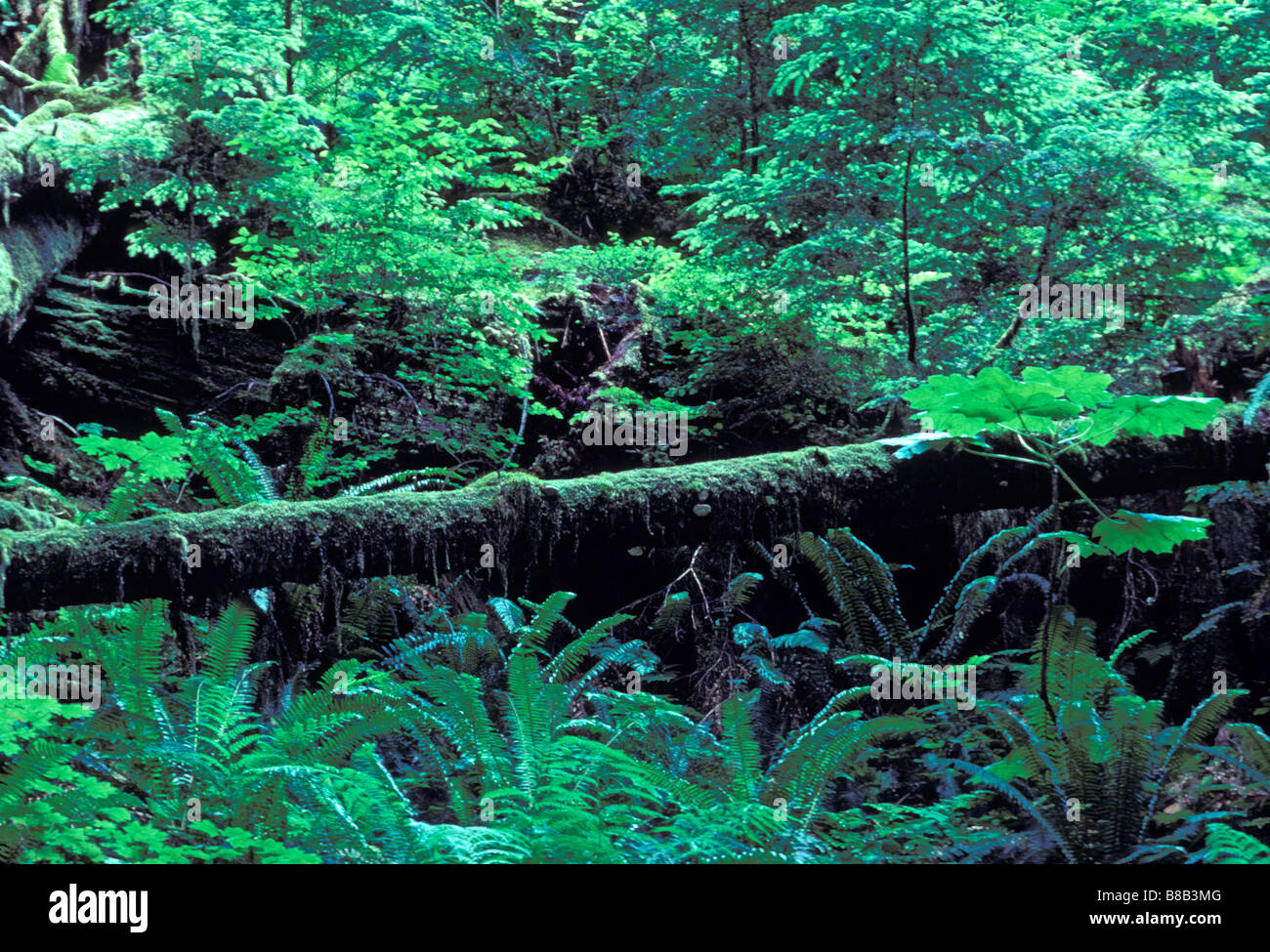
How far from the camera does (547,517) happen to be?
4.49 m

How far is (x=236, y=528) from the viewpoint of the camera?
408 cm

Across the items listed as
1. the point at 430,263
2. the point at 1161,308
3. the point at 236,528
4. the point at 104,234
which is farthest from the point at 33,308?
the point at 1161,308

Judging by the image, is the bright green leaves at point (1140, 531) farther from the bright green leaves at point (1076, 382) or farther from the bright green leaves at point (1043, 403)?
the bright green leaves at point (1076, 382)

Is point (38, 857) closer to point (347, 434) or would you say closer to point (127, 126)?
point (347, 434)

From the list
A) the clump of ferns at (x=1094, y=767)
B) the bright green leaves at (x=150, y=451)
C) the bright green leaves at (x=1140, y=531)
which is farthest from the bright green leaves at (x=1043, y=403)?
the bright green leaves at (x=150, y=451)

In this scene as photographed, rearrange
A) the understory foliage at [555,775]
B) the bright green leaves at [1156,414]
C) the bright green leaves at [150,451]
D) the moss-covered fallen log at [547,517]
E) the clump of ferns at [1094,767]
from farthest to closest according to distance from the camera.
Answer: the bright green leaves at [150,451], the moss-covered fallen log at [547,517], the clump of ferns at [1094,767], the bright green leaves at [1156,414], the understory foliage at [555,775]

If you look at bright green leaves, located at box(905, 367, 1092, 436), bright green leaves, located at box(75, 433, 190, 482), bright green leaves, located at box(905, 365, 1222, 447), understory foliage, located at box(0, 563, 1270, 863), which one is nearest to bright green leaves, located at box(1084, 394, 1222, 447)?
bright green leaves, located at box(905, 365, 1222, 447)

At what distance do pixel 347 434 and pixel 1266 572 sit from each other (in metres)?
6.34

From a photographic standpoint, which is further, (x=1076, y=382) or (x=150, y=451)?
(x=150, y=451)

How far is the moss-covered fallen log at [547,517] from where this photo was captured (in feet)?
12.8

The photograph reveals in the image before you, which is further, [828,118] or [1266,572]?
[828,118]

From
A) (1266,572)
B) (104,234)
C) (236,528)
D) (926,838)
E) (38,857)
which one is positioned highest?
(104,234)

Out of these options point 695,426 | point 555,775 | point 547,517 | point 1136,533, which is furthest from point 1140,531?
point 695,426

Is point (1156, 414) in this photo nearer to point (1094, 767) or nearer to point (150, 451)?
point (1094, 767)
